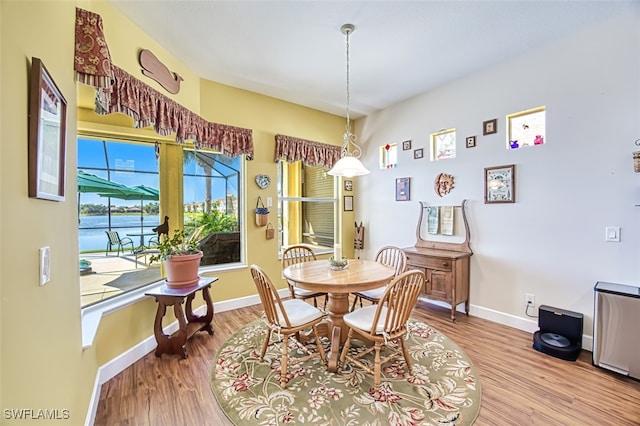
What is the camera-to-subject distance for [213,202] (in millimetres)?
3541

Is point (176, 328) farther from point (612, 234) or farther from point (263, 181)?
point (612, 234)

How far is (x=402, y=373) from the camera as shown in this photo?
217 cm

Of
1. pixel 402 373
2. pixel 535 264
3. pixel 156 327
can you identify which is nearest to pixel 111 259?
pixel 156 327

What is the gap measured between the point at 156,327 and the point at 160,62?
249 centimetres

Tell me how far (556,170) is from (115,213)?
4.43 meters

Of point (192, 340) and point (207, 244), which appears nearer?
point (192, 340)

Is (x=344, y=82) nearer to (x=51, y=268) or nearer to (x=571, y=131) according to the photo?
(x=571, y=131)

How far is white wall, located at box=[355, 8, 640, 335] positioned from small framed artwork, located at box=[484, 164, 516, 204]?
0.06 metres

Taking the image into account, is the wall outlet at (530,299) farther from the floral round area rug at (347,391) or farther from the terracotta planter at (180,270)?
the terracotta planter at (180,270)

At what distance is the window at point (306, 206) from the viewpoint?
14.1 feet

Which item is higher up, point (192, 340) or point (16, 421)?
point (16, 421)

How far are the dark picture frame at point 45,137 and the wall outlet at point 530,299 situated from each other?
153 inches

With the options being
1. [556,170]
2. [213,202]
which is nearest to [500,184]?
[556,170]

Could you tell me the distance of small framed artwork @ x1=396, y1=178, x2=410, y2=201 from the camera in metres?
4.03
